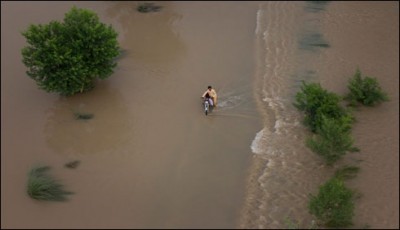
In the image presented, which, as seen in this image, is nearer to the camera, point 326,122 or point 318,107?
point 326,122

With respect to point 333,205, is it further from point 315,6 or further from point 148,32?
point 315,6

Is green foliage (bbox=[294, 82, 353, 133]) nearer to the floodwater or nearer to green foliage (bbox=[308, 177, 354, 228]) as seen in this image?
the floodwater

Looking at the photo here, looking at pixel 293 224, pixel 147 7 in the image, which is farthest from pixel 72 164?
pixel 147 7

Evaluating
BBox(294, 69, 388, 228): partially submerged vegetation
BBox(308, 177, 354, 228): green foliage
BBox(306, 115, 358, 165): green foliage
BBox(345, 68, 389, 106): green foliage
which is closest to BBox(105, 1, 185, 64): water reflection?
BBox(294, 69, 388, 228): partially submerged vegetation

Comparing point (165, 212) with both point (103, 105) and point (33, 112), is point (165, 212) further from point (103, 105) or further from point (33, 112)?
point (33, 112)

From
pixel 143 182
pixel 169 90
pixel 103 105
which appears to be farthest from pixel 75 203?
pixel 169 90
